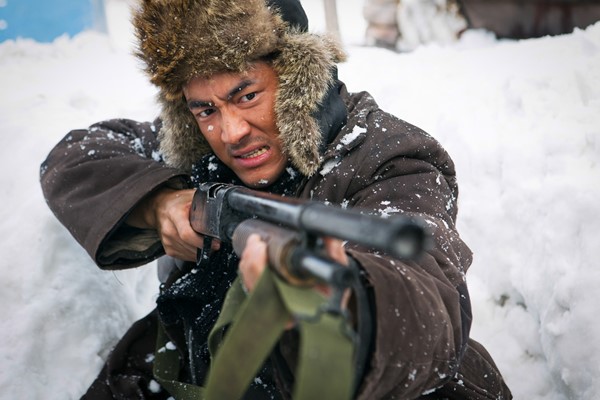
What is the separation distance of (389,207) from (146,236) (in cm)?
111

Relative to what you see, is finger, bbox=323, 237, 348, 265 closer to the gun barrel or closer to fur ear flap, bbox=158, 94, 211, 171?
the gun barrel

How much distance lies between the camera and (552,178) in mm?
2598

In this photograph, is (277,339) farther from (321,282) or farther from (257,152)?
(257,152)

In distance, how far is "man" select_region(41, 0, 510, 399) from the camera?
170 cm

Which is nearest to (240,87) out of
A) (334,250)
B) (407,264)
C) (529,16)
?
(407,264)

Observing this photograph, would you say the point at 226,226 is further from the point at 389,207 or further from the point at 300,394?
the point at 300,394

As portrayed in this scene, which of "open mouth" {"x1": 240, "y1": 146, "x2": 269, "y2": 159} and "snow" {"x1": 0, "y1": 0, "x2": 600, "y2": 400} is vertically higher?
"open mouth" {"x1": 240, "y1": 146, "x2": 269, "y2": 159}

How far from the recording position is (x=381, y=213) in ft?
4.86

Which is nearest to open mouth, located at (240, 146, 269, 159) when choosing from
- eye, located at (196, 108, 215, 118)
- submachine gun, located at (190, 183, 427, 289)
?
eye, located at (196, 108, 215, 118)

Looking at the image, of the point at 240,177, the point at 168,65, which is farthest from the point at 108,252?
the point at 168,65

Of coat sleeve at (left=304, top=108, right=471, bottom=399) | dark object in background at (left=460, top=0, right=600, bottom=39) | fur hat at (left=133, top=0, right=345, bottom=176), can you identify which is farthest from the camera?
dark object in background at (left=460, top=0, right=600, bottom=39)

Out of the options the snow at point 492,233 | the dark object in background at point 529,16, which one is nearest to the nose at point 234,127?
the snow at point 492,233

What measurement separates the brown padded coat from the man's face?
0.22 meters

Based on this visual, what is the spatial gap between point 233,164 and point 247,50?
452 millimetres
